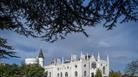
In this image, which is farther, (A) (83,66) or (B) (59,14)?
(A) (83,66)

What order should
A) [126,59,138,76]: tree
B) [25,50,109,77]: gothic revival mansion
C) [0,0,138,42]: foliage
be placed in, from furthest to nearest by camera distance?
[25,50,109,77]: gothic revival mansion
[126,59,138,76]: tree
[0,0,138,42]: foliage

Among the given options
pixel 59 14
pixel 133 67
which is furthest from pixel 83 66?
pixel 59 14

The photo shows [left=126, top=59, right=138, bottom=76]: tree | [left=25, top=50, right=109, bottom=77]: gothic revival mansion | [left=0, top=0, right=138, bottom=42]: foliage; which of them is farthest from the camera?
[left=25, top=50, right=109, bottom=77]: gothic revival mansion

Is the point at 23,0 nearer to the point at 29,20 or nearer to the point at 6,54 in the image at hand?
the point at 29,20

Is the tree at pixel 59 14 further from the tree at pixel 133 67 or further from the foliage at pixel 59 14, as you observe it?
the tree at pixel 133 67

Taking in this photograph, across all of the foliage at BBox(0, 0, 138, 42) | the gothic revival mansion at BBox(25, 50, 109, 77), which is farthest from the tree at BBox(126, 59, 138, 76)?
the gothic revival mansion at BBox(25, 50, 109, 77)

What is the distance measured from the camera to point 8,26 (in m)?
8.50

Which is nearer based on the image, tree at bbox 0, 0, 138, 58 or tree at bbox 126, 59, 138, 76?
tree at bbox 0, 0, 138, 58

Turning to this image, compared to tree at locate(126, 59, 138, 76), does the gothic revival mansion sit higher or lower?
higher

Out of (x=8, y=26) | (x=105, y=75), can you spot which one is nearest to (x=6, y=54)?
(x=8, y=26)

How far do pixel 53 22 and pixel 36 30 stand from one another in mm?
414

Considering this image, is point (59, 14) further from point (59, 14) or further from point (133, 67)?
point (133, 67)

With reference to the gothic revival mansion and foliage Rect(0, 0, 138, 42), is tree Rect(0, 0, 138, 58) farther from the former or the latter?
the gothic revival mansion

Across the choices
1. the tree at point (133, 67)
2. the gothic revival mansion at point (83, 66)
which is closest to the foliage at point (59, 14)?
the tree at point (133, 67)
